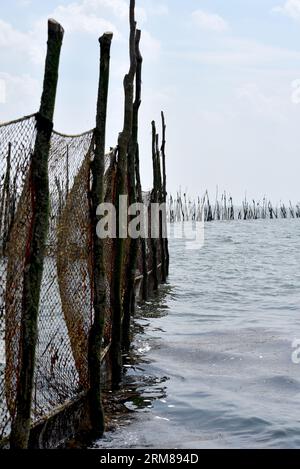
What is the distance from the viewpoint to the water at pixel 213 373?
5523 millimetres

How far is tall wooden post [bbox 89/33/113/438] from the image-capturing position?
205 inches

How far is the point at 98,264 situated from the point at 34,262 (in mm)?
1573

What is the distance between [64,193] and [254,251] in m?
29.5

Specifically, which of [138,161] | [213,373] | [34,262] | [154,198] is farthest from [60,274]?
[154,198]

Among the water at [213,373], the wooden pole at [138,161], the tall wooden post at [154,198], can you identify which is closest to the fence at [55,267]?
the water at [213,373]

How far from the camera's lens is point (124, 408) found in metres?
6.11

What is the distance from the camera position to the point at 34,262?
386 cm

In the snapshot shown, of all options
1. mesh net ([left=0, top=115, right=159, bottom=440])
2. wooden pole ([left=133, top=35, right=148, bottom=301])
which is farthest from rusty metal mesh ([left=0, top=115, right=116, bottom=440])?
wooden pole ([left=133, top=35, right=148, bottom=301])

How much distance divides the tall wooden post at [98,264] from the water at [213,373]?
0.28 m

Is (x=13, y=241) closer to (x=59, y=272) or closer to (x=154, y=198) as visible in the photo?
(x=59, y=272)

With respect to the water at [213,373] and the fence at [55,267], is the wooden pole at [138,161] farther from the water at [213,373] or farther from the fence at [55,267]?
the fence at [55,267]

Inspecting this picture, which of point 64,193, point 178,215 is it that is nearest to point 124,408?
point 64,193

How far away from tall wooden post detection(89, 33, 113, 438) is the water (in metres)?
0.28
